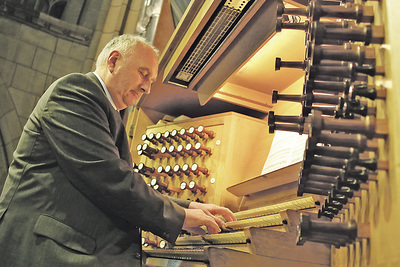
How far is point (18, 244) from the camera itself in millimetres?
1370

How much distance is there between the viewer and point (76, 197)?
1.45 meters

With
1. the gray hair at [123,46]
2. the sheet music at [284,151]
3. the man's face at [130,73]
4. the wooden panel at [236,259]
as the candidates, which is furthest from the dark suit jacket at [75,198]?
the sheet music at [284,151]

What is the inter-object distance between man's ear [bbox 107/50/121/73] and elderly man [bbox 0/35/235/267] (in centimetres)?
27

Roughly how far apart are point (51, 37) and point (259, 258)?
6.10 meters

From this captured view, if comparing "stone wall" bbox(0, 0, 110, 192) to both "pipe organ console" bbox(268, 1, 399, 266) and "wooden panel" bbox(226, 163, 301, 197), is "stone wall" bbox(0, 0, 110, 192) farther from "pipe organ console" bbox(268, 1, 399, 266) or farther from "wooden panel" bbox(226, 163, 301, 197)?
"pipe organ console" bbox(268, 1, 399, 266)

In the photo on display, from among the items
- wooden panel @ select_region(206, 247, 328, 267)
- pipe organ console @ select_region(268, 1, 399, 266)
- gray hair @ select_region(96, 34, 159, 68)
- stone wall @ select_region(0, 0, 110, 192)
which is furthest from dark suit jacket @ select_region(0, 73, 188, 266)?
stone wall @ select_region(0, 0, 110, 192)

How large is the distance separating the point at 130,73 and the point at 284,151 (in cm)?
101

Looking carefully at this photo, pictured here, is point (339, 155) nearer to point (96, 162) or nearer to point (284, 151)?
point (96, 162)

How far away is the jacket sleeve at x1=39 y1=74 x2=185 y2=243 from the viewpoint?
1430 mm

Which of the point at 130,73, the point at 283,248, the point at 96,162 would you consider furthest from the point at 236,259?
the point at 130,73

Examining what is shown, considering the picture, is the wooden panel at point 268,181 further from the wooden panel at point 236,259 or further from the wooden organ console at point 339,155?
the wooden panel at point 236,259

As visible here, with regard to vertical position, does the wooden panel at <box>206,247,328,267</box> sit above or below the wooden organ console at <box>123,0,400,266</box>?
below

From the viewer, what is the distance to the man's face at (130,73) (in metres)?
1.84

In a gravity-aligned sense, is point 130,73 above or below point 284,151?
above
